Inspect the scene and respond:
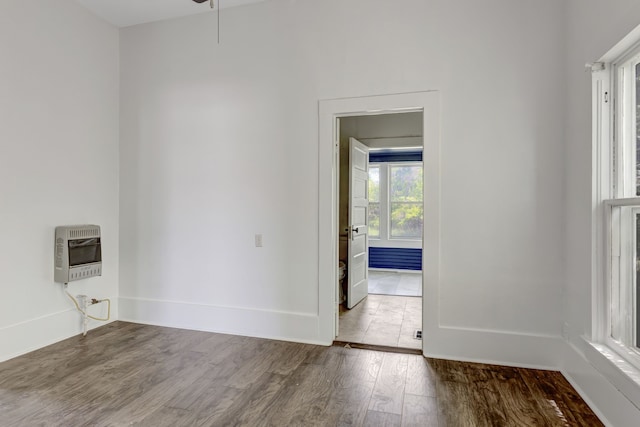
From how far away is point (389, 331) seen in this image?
351 cm

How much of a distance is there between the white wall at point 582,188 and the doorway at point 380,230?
3.85ft

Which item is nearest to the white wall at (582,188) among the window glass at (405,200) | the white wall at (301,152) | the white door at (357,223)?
the white wall at (301,152)

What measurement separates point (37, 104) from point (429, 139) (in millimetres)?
3210

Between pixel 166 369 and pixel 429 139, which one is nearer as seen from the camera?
pixel 166 369

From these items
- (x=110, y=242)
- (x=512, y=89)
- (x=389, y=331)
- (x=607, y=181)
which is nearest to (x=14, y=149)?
(x=110, y=242)

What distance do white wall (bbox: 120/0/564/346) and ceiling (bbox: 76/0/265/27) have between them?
0.29 ft

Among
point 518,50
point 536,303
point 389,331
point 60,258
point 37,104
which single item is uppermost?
point 518,50

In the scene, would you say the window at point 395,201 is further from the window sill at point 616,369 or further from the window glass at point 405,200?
the window sill at point 616,369

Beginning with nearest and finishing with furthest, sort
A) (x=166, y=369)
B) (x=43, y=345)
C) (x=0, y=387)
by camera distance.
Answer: (x=0, y=387)
(x=166, y=369)
(x=43, y=345)

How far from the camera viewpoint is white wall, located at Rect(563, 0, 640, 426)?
199cm

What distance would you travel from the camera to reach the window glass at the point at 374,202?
7336 mm

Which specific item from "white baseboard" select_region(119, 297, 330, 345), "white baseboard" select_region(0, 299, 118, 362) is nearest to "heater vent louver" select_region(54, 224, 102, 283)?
"white baseboard" select_region(0, 299, 118, 362)

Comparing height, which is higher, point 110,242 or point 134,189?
point 134,189

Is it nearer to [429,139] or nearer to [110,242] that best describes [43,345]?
[110,242]
